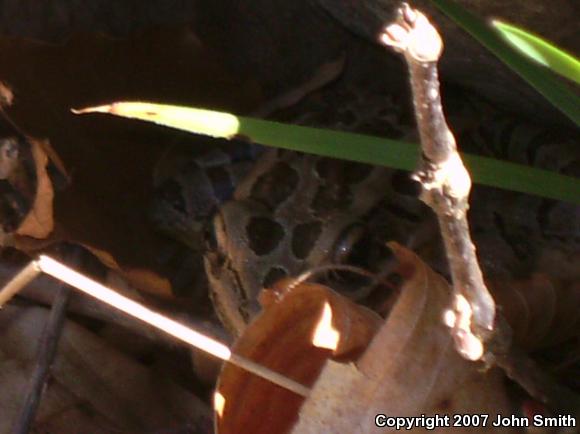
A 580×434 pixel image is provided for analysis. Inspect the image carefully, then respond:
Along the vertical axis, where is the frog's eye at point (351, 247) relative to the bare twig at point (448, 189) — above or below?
below

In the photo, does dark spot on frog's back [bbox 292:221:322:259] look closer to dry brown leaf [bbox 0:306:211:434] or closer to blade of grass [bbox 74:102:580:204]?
dry brown leaf [bbox 0:306:211:434]

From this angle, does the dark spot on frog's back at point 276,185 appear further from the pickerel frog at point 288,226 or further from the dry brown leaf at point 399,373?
the dry brown leaf at point 399,373

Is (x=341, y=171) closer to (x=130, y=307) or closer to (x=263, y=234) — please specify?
(x=263, y=234)

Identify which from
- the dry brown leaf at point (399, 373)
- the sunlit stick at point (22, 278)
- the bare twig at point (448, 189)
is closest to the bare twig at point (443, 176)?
the bare twig at point (448, 189)

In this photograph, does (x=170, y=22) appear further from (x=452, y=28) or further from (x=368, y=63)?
(x=452, y=28)

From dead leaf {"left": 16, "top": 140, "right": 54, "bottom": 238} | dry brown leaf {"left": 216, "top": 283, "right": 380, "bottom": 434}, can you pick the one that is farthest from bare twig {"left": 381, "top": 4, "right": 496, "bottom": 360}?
dead leaf {"left": 16, "top": 140, "right": 54, "bottom": 238}

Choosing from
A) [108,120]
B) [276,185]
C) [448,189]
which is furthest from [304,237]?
[448,189]
